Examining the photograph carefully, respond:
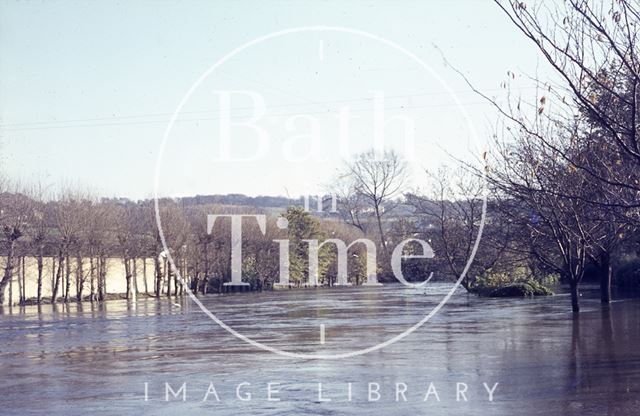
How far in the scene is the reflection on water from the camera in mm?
9805

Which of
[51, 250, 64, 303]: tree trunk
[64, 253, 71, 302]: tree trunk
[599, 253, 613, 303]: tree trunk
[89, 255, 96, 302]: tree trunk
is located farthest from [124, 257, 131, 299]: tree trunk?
[599, 253, 613, 303]: tree trunk

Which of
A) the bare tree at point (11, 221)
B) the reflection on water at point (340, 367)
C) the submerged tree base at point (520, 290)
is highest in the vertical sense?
the bare tree at point (11, 221)

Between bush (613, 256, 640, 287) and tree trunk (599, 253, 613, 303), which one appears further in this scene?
bush (613, 256, 640, 287)

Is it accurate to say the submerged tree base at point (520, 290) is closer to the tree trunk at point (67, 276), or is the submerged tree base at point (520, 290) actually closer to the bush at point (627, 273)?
the bush at point (627, 273)

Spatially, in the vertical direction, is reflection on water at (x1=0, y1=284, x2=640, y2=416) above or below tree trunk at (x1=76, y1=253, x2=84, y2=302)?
below

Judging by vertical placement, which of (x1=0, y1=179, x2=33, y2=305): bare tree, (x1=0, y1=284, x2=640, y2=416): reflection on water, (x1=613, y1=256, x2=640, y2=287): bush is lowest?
(x1=0, y1=284, x2=640, y2=416): reflection on water

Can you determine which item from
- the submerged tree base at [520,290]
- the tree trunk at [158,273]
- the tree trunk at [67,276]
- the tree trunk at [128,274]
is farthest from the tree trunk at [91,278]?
the submerged tree base at [520,290]

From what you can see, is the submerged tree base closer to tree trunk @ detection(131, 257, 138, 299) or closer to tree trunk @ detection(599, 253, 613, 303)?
tree trunk @ detection(599, 253, 613, 303)

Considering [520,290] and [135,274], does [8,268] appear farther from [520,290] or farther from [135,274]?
[520,290]

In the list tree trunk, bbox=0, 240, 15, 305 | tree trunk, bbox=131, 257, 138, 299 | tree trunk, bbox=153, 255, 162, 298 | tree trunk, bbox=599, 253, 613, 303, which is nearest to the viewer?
tree trunk, bbox=599, 253, 613, 303

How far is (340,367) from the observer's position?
1305 cm

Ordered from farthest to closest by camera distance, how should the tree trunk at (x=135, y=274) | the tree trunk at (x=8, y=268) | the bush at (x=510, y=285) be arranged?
the tree trunk at (x=135, y=274) < the tree trunk at (x=8, y=268) < the bush at (x=510, y=285)

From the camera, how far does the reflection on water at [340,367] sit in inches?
386

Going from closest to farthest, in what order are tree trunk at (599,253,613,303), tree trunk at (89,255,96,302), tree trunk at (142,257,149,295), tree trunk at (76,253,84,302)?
tree trunk at (599,253,613,303) < tree trunk at (76,253,84,302) < tree trunk at (89,255,96,302) < tree trunk at (142,257,149,295)
